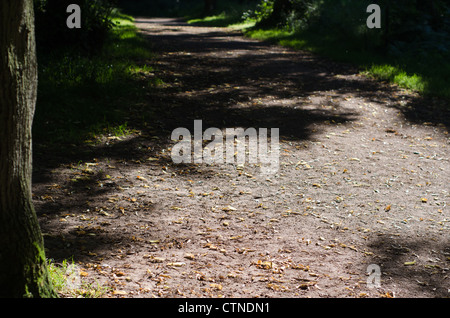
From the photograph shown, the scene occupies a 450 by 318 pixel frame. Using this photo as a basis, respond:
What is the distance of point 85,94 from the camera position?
7.51 metres

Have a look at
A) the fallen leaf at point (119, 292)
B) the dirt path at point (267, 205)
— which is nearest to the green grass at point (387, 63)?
the dirt path at point (267, 205)

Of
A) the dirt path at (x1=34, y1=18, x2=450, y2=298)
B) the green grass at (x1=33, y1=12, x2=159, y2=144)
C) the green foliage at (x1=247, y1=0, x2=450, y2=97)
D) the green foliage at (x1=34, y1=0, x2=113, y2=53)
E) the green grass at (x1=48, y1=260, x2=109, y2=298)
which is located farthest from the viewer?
the green foliage at (x1=247, y1=0, x2=450, y2=97)

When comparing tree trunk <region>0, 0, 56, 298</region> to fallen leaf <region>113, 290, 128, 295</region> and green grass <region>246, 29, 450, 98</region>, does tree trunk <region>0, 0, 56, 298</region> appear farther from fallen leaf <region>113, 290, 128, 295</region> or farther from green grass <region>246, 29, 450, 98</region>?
green grass <region>246, 29, 450, 98</region>

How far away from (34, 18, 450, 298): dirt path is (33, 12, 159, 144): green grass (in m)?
0.40

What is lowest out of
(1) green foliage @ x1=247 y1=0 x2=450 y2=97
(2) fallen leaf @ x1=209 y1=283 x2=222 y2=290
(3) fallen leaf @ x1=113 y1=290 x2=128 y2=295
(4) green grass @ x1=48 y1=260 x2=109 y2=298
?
(2) fallen leaf @ x1=209 y1=283 x2=222 y2=290

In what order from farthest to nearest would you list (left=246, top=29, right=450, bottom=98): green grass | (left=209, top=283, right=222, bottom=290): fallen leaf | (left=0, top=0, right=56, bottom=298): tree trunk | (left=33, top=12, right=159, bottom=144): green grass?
1. (left=246, top=29, right=450, bottom=98): green grass
2. (left=33, top=12, right=159, bottom=144): green grass
3. (left=209, top=283, right=222, bottom=290): fallen leaf
4. (left=0, top=0, right=56, bottom=298): tree trunk

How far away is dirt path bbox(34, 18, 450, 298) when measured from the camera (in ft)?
11.7

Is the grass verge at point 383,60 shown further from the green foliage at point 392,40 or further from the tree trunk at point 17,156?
the tree trunk at point 17,156

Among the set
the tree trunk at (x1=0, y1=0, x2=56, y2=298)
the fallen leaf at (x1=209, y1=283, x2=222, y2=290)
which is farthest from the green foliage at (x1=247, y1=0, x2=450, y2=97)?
the tree trunk at (x1=0, y1=0, x2=56, y2=298)

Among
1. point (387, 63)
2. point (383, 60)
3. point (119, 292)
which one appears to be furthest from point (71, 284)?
point (383, 60)

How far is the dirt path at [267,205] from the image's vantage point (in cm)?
357

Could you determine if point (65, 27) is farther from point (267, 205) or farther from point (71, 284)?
point (71, 284)

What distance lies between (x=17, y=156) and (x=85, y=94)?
515 centimetres
